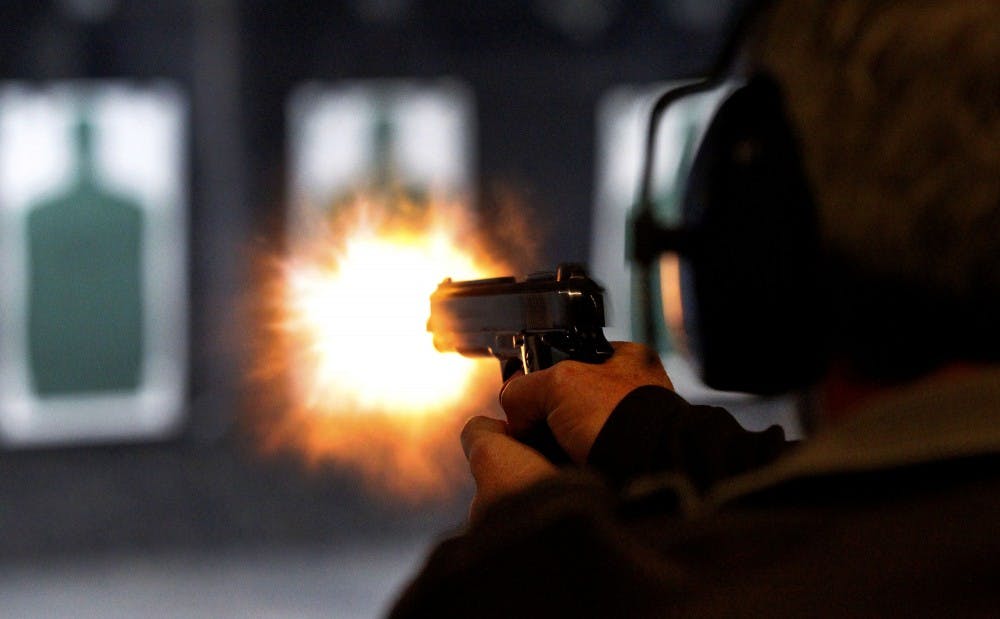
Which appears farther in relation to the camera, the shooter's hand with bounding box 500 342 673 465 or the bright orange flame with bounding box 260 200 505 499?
the bright orange flame with bounding box 260 200 505 499

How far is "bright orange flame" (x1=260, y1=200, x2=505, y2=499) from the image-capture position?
3.02 m

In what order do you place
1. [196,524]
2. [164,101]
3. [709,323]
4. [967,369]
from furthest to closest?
[164,101]
[196,524]
[709,323]
[967,369]

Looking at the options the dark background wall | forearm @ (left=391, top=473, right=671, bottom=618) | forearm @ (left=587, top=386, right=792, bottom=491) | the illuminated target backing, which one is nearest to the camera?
forearm @ (left=391, top=473, right=671, bottom=618)

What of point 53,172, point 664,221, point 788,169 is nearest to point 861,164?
point 788,169

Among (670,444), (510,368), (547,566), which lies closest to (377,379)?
(510,368)

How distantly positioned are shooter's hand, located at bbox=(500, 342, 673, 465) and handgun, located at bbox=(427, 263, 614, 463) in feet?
0.05

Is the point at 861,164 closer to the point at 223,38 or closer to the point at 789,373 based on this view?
the point at 789,373

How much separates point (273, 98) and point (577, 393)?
255 cm

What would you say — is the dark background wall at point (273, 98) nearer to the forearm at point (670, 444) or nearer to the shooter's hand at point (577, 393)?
the shooter's hand at point (577, 393)

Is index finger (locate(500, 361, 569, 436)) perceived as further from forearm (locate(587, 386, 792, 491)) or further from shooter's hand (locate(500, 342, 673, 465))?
forearm (locate(587, 386, 792, 491))

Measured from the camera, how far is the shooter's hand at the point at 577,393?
76 cm

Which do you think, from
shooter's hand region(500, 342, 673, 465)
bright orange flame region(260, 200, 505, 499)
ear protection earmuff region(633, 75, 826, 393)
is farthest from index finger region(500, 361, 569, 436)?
bright orange flame region(260, 200, 505, 499)

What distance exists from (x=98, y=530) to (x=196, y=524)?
280 mm

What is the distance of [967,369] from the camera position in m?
0.40
